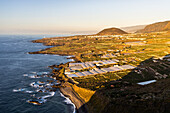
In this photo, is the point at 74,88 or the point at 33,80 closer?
the point at 74,88

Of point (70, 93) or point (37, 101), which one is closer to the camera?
point (37, 101)

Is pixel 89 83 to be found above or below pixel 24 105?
above

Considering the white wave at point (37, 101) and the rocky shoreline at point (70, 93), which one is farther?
the white wave at point (37, 101)

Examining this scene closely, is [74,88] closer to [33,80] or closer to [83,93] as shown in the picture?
[83,93]

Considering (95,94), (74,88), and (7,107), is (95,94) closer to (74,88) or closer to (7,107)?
(74,88)

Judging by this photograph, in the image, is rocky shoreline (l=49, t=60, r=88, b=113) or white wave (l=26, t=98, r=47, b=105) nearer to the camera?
rocky shoreline (l=49, t=60, r=88, b=113)

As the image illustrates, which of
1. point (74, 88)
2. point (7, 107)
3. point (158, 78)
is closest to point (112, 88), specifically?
point (74, 88)

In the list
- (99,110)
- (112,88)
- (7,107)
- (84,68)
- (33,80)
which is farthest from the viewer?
(84,68)

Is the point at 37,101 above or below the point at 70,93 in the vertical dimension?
below

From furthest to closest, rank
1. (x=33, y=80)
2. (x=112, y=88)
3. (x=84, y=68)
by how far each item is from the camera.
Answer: (x=84, y=68), (x=33, y=80), (x=112, y=88)
